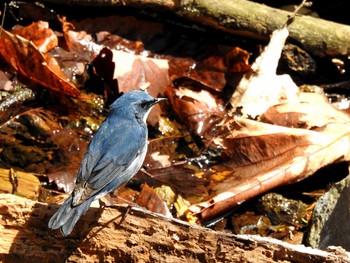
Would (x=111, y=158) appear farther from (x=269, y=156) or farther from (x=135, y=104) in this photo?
(x=269, y=156)

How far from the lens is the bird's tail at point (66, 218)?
4332 millimetres

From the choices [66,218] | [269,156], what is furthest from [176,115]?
[66,218]

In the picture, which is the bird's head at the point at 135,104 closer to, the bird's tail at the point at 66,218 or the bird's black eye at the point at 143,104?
the bird's black eye at the point at 143,104

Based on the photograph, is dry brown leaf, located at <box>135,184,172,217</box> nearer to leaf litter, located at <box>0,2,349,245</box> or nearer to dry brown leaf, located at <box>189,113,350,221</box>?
leaf litter, located at <box>0,2,349,245</box>

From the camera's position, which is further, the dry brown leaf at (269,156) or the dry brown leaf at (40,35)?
the dry brown leaf at (40,35)

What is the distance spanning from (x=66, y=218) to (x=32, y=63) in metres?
3.38

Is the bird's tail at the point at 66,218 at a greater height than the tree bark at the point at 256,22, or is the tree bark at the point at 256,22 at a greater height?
the tree bark at the point at 256,22

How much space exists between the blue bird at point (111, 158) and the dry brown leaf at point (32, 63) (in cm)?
179

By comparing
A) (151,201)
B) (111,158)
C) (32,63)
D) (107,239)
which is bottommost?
(151,201)

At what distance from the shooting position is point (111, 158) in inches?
204

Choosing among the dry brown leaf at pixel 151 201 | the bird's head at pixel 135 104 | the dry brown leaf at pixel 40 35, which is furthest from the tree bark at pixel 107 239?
the dry brown leaf at pixel 40 35

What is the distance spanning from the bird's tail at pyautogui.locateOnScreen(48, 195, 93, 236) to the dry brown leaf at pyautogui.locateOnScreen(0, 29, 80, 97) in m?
3.05

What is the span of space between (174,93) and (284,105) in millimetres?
1068

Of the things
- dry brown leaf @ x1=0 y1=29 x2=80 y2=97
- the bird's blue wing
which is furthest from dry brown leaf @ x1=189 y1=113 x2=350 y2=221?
dry brown leaf @ x1=0 y1=29 x2=80 y2=97
